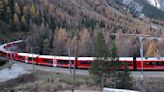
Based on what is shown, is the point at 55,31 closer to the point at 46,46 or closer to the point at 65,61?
the point at 46,46

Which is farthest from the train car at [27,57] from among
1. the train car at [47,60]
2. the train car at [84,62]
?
the train car at [84,62]

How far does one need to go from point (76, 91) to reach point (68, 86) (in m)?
3.91

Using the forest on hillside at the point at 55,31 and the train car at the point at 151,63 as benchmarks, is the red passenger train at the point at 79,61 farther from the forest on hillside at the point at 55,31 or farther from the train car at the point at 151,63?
the forest on hillside at the point at 55,31

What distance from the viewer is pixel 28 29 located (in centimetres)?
13462

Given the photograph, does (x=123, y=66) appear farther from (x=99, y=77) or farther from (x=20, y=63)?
(x=20, y=63)

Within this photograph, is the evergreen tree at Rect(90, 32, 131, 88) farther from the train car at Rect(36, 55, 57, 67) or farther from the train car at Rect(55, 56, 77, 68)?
the train car at Rect(36, 55, 57, 67)

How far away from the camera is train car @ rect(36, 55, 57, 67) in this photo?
68438 mm

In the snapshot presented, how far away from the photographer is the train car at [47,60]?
225 feet

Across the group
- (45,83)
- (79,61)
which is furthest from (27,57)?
(45,83)

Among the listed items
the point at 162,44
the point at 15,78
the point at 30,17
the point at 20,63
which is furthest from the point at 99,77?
the point at 30,17

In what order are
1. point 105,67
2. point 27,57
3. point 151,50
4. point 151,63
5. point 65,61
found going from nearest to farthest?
1. point 105,67
2. point 151,63
3. point 65,61
4. point 27,57
5. point 151,50

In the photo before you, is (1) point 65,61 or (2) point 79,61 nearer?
(2) point 79,61

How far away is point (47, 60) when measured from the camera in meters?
70.2

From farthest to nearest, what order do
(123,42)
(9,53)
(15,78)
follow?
(123,42) → (9,53) → (15,78)
